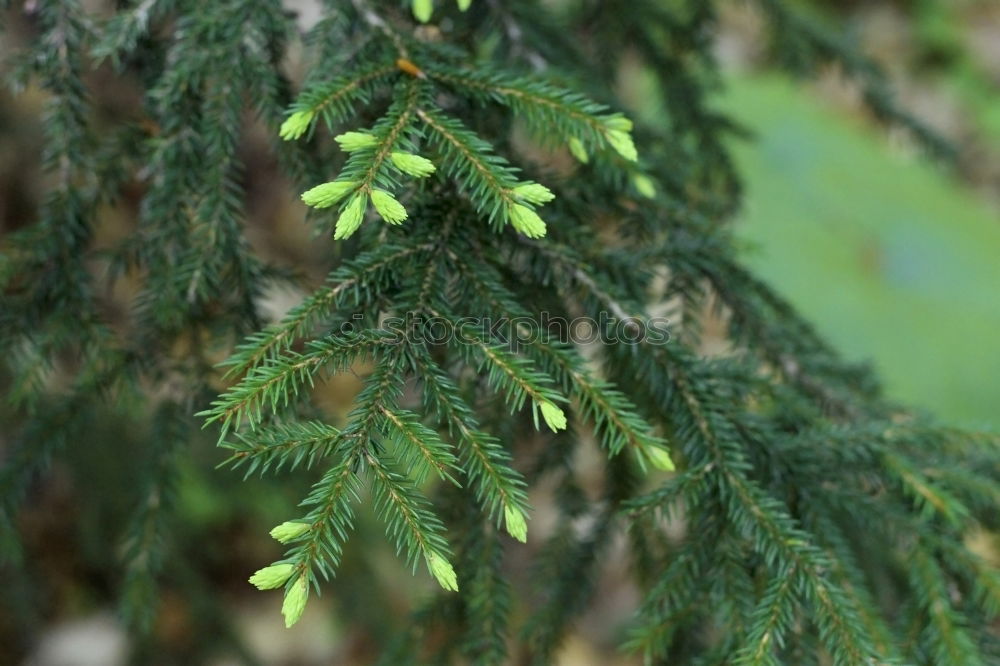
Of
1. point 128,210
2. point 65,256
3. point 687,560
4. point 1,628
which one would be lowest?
point 1,628

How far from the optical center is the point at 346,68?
4.04 feet

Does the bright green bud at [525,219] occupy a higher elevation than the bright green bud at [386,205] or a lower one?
higher

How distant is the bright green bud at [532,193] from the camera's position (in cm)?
100

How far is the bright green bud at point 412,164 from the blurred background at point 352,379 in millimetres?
745

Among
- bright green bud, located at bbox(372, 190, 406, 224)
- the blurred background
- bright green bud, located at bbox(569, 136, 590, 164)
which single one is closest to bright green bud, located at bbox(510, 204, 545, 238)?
bright green bud, located at bbox(372, 190, 406, 224)

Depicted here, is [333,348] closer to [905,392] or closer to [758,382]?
[758,382]

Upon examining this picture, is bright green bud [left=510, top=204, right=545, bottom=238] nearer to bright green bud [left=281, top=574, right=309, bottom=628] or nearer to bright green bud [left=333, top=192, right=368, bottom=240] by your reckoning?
bright green bud [left=333, top=192, right=368, bottom=240]

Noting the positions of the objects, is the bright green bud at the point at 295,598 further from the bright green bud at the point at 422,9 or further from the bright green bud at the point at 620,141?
the bright green bud at the point at 422,9

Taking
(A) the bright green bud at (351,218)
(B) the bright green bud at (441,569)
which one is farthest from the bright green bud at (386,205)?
(B) the bright green bud at (441,569)

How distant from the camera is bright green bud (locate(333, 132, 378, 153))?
1007 millimetres

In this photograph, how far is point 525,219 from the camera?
100 centimetres

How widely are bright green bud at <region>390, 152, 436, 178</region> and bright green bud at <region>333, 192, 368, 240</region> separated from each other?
0.07m

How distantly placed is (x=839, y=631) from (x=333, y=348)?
74 cm

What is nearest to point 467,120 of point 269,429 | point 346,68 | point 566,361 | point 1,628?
point 346,68
